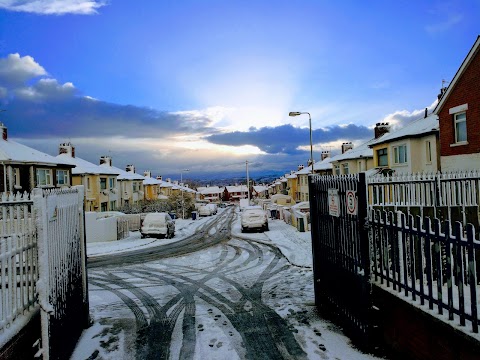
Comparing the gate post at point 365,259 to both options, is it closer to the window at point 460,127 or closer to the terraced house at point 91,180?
the window at point 460,127

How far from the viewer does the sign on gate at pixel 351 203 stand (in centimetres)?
565

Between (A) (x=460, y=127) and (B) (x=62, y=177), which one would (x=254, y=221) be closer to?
(A) (x=460, y=127)

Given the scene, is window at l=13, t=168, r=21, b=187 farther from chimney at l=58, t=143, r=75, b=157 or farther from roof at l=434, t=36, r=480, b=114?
roof at l=434, t=36, r=480, b=114

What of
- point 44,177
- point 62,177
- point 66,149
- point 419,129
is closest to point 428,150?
point 419,129

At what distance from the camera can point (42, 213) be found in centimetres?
463

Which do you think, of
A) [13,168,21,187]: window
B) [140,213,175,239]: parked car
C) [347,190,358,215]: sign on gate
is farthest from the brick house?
[13,168,21,187]: window

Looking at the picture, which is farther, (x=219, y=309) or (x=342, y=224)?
(x=219, y=309)

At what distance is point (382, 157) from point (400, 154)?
3.27 m

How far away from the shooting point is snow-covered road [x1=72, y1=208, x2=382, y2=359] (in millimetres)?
5605

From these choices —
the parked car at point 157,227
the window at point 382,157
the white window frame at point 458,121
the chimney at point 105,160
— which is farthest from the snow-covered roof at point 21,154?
the white window frame at point 458,121

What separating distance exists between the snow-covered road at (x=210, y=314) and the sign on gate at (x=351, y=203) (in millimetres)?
2132

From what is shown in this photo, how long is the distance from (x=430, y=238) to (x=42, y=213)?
498 centimetres

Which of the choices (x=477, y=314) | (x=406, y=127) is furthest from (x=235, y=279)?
(x=406, y=127)

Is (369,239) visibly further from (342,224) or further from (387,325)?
(387,325)
